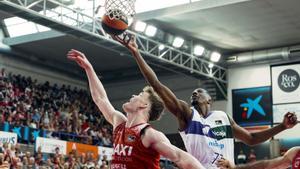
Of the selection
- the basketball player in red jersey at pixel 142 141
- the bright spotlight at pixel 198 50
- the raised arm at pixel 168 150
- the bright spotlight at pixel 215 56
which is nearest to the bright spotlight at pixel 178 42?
the bright spotlight at pixel 198 50

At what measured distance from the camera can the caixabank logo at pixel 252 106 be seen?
2397cm

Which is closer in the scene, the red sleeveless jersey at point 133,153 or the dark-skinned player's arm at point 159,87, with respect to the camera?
the red sleeveless jersey at point 133,153

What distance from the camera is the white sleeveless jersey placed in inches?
215

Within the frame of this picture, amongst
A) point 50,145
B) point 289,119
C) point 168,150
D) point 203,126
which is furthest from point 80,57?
point 50,145

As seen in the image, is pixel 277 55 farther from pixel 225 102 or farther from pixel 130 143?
pixel 130 143

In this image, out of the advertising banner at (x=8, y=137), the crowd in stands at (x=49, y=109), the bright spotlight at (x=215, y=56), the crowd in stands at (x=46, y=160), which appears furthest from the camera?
the bright spotlight at (x=215, y=56)

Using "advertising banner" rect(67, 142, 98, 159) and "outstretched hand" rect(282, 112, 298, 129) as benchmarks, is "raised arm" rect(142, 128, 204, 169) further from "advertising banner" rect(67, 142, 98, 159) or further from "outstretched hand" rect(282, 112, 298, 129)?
"advertising banner" rect(67, 142, 98, 159)

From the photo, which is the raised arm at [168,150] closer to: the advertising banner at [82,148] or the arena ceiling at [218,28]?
the arena ceiling at [218,28]

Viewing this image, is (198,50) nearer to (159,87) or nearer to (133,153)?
(159,87)

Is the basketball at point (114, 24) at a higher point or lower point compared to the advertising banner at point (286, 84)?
lower

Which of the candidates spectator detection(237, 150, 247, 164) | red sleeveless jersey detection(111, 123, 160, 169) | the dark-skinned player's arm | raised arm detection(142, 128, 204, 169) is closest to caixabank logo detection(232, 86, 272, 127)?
spectator detection(237, 150, 247, 164)

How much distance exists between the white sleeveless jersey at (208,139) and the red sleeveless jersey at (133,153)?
124 cm

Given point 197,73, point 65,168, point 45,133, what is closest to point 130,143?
point 65,168

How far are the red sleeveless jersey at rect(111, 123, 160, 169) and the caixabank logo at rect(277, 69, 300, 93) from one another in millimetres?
20043
